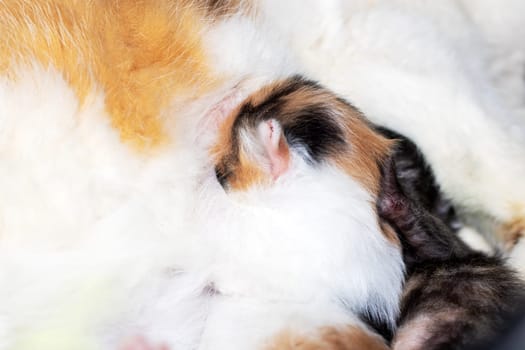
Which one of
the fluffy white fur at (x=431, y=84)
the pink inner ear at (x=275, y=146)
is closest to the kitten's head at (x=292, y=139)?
the pink inner ear at (x=275, y=146)

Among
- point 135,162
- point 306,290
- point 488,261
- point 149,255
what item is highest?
point 135,162

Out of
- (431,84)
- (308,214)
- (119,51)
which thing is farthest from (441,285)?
(119,51)

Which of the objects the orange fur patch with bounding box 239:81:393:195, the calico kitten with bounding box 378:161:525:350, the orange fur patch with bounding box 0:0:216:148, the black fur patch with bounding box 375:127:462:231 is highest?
the orange fur patch with bounding box 0:0:216:148

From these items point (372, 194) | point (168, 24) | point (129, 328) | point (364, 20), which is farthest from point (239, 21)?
point (129, 328)

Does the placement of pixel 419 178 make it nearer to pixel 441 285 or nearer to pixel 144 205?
pixel 441 285

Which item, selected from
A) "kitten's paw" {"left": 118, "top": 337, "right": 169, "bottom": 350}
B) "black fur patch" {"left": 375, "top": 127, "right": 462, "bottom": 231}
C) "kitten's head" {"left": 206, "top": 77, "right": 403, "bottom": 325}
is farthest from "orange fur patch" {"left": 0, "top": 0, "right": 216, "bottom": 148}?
"black fur patch" {"left": 375, "top": 127, "right": 462, "bottom": 231}

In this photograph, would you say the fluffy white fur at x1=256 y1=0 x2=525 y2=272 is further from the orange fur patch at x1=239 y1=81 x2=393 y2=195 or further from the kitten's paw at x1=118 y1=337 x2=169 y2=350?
the kitten's paw at x1=118 y1=337 x2=169 y2=350

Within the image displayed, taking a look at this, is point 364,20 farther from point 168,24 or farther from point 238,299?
point 238,299
